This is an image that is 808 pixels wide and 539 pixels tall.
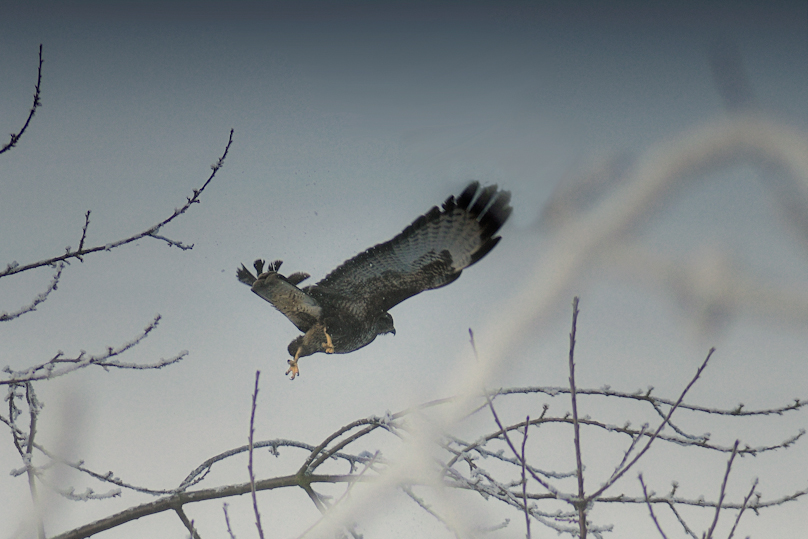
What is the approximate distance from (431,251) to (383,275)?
1.48 feet

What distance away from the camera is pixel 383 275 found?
5023mm

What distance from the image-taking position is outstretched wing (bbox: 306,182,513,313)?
485 centimetres

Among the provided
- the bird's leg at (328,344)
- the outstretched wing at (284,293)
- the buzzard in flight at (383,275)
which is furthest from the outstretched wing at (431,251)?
the bird's leg at (328,344)

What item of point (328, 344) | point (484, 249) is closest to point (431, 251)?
point (484, 249)

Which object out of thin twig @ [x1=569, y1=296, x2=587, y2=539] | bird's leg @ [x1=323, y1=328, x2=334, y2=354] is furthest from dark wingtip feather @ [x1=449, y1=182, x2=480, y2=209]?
thin twig @ [x1=569, y1=296, x2=587, y2=539]

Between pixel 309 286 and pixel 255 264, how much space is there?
481 millimetres

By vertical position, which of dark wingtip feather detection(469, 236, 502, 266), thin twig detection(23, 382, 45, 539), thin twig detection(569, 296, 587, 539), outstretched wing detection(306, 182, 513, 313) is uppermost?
outstretched wing detection(306, 182, 513, 313)

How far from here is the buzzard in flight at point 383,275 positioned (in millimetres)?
4855

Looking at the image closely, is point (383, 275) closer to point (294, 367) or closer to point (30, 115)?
point (294, 367)

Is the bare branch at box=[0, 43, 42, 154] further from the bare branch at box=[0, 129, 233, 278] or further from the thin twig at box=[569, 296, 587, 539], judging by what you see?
the thin twig at box=[569, 296, 587, 539]

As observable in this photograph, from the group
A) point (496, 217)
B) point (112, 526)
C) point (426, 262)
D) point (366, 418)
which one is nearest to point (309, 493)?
point (366, 418)

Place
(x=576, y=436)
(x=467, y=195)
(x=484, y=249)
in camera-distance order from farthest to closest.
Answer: (x=484, y=249) < (x=467, y=195) < (x=576, y=436)

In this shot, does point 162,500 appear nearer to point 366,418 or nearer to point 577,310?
point 366,418

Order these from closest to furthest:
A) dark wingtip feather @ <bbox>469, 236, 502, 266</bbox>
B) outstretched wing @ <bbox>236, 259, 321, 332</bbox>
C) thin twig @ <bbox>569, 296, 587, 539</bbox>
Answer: thin twig @ <bbox>569, 296, 587, 539</bbox>
outstretched wing @ <bbox>236, 259, 321, 332</bbox>
dark wingtip feather @ <bbox>469, 236, 502, 266</bbox>
